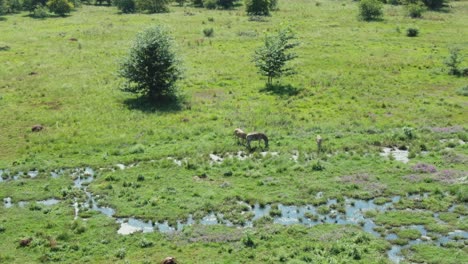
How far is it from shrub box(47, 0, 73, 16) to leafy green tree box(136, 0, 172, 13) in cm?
1578

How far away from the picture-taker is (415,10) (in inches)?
3524

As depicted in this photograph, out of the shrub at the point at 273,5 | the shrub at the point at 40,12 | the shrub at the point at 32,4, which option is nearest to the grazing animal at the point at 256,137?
the shrub at the point at 273,5

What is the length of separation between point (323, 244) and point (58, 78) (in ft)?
141

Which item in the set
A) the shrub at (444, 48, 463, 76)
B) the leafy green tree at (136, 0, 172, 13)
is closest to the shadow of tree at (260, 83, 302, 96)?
the shrub at (444, 48, 463, 76)

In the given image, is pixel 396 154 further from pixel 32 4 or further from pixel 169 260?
pixel 32 4

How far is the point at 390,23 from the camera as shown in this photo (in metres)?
85.2

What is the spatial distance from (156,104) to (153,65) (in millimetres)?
3692

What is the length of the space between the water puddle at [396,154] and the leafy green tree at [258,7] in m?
63.4

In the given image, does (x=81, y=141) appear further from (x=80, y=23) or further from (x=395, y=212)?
(x=80, y=23)

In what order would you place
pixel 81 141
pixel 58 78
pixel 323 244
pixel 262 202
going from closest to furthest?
pixel 323 244, pixel 262 202, pixel 81 141, pixel 58 78

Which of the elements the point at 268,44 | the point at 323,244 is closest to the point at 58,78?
the point at 268,44

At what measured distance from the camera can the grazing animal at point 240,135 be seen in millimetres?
37000

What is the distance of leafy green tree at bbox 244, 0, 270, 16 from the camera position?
9394 cm

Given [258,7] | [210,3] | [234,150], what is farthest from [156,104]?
[210,3]
